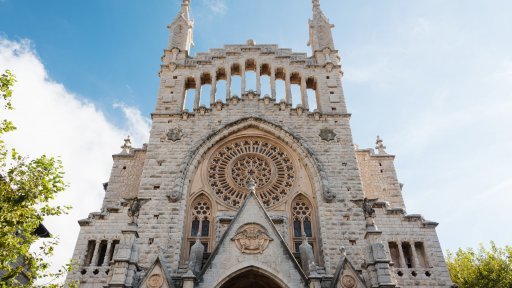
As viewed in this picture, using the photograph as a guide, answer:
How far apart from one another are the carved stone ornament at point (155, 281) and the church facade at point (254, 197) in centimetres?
4

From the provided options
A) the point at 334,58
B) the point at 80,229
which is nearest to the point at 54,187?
the point at 80,229

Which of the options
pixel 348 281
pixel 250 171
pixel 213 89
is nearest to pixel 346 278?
pixel 348 281

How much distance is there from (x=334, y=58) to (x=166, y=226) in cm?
1397

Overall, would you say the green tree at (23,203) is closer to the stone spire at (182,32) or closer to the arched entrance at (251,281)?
the arched entrance at (251,281)

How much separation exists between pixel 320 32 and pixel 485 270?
17.3 meters

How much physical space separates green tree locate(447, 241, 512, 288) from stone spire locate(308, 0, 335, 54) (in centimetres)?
1585

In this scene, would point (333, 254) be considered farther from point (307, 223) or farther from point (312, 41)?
point (312, 41)

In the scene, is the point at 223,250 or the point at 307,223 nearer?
the point at 223,250

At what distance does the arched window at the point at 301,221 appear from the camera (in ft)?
56.8

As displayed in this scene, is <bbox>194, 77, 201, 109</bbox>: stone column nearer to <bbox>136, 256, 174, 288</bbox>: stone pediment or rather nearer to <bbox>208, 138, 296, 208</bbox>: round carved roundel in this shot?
<bbox>208, 138, 296, 208</bbox>: round carved roundel

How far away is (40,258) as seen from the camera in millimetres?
11914

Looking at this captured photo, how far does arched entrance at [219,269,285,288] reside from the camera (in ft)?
44.8

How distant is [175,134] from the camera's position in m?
20.1

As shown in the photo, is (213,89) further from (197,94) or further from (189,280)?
(189,280)
